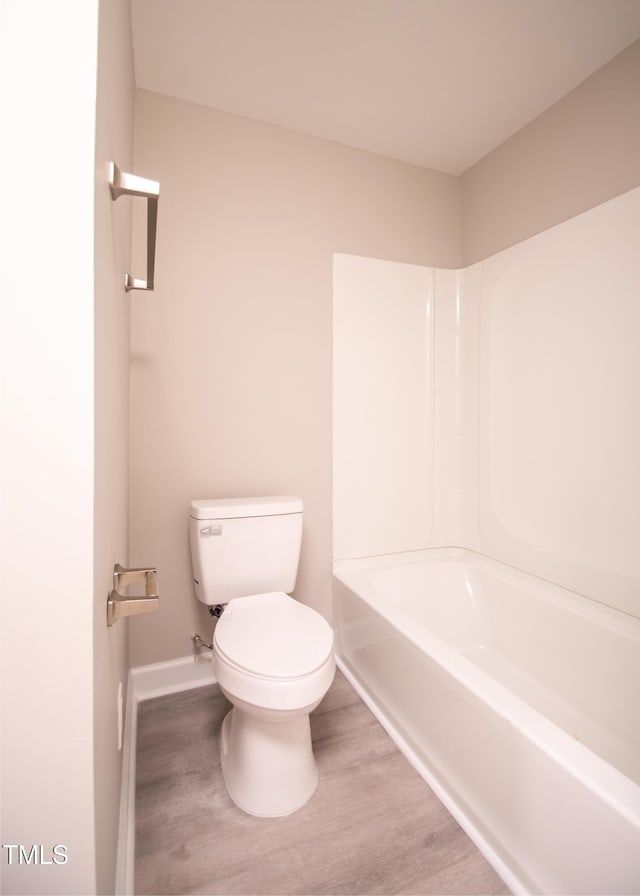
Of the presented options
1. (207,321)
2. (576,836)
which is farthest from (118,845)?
(207,321)

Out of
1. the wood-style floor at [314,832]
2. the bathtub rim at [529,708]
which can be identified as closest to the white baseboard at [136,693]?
the wood-style floor at [314,832]

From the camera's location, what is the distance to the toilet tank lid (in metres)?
1.55

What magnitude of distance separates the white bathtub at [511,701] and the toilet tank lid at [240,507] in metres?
0.48

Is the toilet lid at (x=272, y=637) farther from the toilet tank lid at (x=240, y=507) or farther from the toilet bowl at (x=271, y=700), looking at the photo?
the toilet tank lid at (x=240, y=507)

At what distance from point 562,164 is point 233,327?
4.90 feet

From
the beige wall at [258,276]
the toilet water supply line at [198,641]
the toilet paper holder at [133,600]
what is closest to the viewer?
the toilet paper holder at [133,600]

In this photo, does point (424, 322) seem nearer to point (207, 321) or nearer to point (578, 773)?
point (207, 321)

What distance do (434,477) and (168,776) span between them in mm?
1627

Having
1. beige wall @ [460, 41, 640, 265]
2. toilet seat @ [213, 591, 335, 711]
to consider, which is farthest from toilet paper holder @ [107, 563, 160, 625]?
beige wall @ [460, 41, 640, 265]

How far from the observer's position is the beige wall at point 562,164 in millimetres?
1462

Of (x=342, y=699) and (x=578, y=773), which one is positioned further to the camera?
(x=342, y=699)

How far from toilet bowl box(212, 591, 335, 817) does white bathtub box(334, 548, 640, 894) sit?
0.35 metres

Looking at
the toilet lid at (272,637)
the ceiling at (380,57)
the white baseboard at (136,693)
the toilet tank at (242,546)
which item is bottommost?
the white baseboard at (136,693)

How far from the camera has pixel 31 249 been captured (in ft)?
1.63
